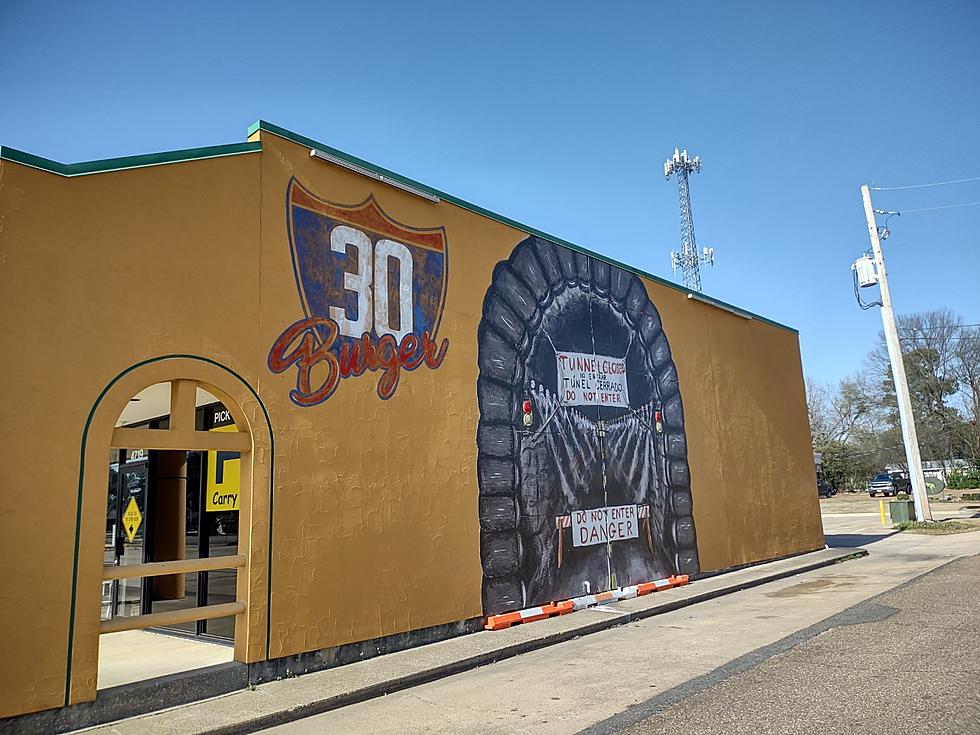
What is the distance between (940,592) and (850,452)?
46358 mm

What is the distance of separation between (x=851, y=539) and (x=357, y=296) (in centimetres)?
1876

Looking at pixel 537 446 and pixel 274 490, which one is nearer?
pixel 274 490

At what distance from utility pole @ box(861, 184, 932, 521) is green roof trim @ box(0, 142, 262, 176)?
2191cm

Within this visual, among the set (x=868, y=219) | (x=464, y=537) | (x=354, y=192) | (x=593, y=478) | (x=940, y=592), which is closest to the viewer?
(x=354, y=192)

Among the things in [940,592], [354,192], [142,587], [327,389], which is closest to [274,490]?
[327,389]

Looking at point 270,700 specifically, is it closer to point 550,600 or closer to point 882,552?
point 550,600

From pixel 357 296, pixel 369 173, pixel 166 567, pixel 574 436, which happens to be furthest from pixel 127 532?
pixel 574 436

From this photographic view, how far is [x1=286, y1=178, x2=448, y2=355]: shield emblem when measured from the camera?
7.84m

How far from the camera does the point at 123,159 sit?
6.48m

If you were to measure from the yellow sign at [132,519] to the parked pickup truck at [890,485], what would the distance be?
142 feet

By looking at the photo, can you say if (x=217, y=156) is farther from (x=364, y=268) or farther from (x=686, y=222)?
(x=686, y=222)

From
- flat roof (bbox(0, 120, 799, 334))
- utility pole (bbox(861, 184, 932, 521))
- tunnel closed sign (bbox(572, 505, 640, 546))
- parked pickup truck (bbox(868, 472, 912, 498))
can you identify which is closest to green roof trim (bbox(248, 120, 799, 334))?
flat roof (bbox(0, 120, 799, 334))

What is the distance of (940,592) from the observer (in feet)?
34.6

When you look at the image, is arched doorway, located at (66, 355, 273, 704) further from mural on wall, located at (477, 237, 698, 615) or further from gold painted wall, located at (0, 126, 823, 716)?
mural on wall, located at (477, 237, 698, 615)
